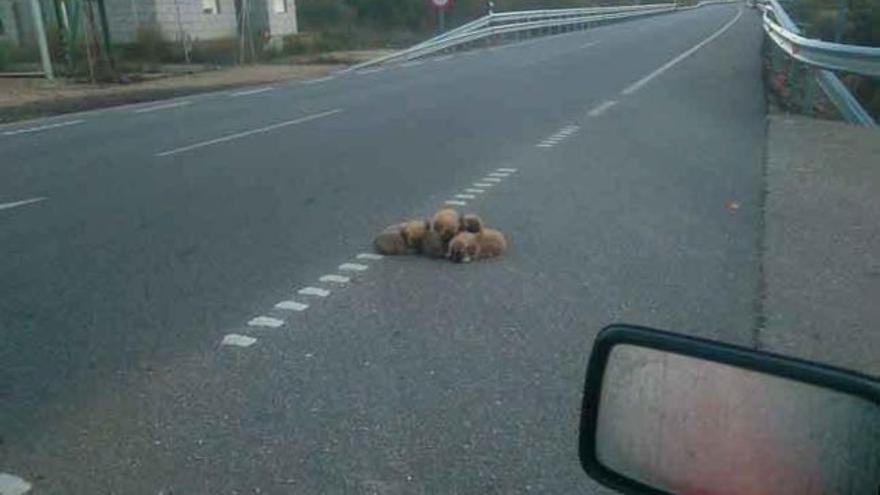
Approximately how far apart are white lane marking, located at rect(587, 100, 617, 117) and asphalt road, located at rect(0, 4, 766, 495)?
1.41m

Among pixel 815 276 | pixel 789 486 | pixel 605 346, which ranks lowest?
pixel 815 276

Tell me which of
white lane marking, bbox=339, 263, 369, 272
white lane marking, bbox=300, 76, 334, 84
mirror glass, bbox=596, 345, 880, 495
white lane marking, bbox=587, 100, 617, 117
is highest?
mirror glass, bbox=596, 345, 880, 495

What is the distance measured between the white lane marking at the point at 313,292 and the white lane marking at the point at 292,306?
0.17 m

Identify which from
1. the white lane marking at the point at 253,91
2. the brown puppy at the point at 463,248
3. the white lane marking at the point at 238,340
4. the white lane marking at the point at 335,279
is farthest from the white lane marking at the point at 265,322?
the white lane marking at the point at 253,91

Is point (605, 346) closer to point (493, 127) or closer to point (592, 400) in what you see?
point (592, 400)

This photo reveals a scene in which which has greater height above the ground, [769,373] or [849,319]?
[769,373]

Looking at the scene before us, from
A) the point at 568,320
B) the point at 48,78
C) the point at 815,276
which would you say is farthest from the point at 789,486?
the point at 48,78

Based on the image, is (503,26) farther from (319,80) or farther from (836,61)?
(836,61)

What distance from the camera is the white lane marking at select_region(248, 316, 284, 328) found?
4.70 m

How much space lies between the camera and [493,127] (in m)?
11.8

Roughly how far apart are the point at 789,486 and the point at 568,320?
334 cm

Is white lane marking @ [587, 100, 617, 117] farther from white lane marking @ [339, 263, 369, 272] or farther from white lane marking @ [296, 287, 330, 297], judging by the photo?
white lane marking @ [296, 287, 330, 297]

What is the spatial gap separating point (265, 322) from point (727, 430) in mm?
3611

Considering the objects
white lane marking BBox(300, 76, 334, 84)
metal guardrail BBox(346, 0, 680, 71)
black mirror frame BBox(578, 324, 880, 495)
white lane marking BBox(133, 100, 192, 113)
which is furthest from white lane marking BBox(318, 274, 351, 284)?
metal guardrail BBox(346, 0, 680, 71)
